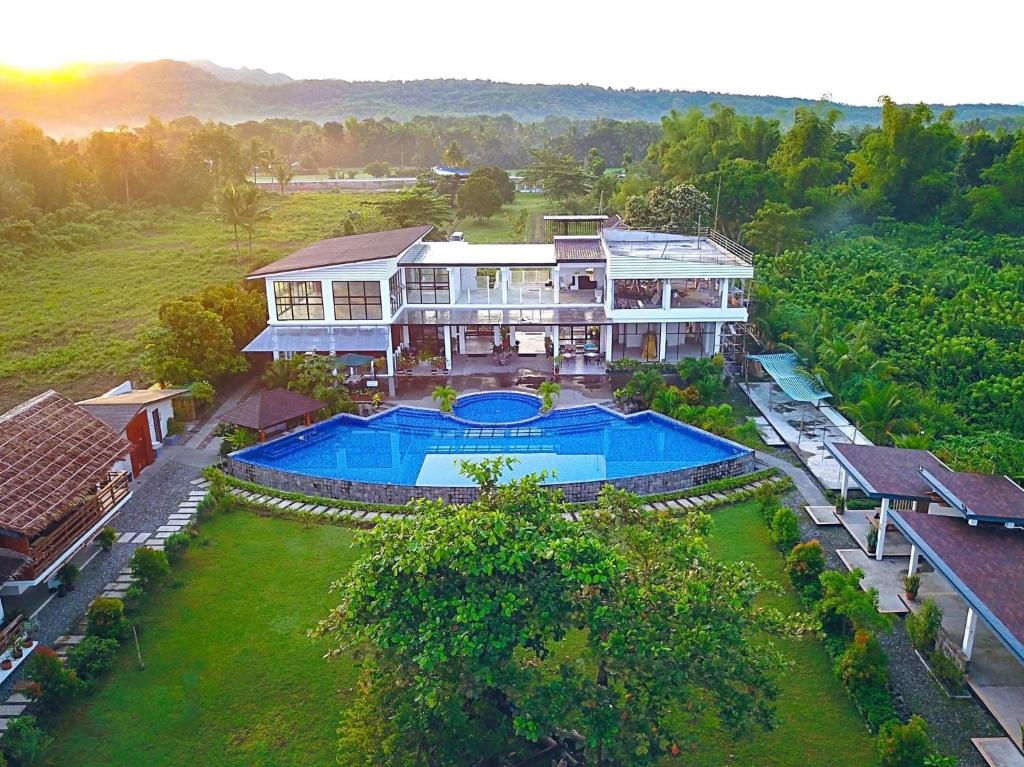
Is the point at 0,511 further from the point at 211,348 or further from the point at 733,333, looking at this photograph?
the point at 733,333

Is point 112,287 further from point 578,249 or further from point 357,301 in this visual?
point 578,249

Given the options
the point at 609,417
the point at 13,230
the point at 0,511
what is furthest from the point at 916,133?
the point at 13,230

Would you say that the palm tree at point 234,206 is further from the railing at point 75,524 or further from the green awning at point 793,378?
the green awning at point 793,378

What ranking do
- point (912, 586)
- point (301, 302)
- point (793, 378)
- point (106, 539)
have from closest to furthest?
1. point (912, 586)
2. point (106, 539)
3. point (793, 378)
4. point (301, 302)

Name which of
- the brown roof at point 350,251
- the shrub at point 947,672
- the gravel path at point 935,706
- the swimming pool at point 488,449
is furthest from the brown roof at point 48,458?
the shrub at point 947,672

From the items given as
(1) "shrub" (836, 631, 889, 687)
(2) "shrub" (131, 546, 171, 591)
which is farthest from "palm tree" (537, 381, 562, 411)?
(1) "shrub" (836, 631, 889, 687)

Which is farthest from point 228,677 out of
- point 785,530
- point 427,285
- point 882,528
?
point 427,285

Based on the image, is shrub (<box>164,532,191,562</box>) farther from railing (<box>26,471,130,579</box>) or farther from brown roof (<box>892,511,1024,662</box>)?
brown roof (<box>892,511,1024,662</box>)
